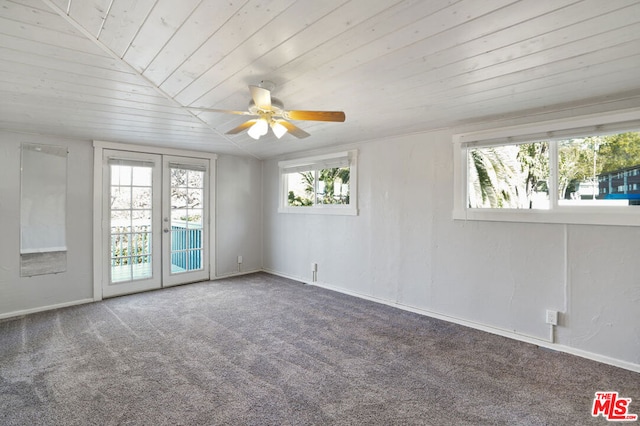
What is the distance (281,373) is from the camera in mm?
2375

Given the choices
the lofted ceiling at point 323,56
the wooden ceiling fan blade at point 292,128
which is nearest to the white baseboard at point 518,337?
the lofted ceiling at point 323,56

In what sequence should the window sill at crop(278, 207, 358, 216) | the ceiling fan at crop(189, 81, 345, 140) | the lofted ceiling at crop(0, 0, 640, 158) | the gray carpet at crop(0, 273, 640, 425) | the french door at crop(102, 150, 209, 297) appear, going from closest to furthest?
the lofted ceiling at crop(0, 0, 640, 158)
the gray carpet at crop(0, 273, 640, 425)
the ceiling fan at crop(189, 81, 345, 140)
the french door at crop(102, 150, 209, 297)
the window sill at crop(278, 207, 358, 216)

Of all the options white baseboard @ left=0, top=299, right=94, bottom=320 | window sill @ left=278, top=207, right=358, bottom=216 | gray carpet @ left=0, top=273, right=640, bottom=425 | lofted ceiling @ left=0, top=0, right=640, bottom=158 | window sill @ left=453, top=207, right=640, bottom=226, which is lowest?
gray carpet @ left=0, top=273, right=640, bottom=425

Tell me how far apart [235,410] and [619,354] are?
9.82 ft

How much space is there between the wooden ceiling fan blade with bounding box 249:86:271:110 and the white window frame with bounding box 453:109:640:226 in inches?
84.6

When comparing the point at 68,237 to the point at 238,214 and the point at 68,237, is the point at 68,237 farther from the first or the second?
the point at 238,214

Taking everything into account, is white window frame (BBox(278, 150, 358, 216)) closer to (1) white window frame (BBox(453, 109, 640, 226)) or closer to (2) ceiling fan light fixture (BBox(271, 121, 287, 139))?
(1) white window frame (BBox(453, 109, 640, 226))

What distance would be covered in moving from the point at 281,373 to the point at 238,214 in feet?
12.1

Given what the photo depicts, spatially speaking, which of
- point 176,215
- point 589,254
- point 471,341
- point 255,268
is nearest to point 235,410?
point 471,341

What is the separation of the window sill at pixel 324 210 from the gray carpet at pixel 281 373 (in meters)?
1.48

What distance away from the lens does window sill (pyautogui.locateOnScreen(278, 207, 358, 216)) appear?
4445 mm

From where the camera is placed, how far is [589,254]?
105 inches

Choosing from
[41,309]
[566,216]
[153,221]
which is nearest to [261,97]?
[566,216]

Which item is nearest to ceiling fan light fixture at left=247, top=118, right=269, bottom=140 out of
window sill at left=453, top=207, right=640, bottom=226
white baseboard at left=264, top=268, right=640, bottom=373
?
window sill at left=453, top=207, right=640, bottom=226
